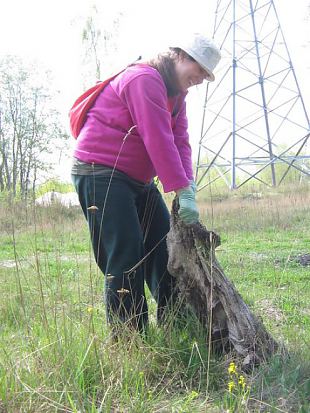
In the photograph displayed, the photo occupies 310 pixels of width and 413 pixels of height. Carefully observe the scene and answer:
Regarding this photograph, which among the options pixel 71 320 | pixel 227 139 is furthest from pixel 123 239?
pixel 227 139

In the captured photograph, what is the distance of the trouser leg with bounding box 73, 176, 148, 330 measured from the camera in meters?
2.57

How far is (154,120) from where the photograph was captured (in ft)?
7.92

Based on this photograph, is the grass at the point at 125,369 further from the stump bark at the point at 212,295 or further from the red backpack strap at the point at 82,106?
the red backpack strap at the point at 82,106

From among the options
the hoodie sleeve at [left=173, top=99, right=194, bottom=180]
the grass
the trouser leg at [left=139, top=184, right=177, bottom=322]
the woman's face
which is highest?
the woman's face

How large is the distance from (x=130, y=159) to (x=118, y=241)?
1.43 ft

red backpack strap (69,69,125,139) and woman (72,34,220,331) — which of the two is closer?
woman (72,34,220,331)

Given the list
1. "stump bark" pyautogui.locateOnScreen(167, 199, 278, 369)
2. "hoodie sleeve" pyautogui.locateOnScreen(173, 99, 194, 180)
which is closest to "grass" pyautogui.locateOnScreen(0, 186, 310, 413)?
"stump bark" pyautogui.locateOnScreen(167, 199, 278, 369)

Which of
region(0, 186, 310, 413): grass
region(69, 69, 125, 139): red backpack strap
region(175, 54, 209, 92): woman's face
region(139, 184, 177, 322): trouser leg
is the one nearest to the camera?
region(0, 186, 310, 413): grass

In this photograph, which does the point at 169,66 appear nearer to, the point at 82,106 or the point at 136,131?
the point at 136,131

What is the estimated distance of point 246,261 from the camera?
218 inches

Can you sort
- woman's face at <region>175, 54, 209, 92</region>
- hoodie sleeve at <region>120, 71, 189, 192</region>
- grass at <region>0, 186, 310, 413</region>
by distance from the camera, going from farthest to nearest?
woman's face at <region>175, 54, 209, 92</region>, hoodie sleeve at <region>120, 71, 189, 192</region>, grass at <region>0, 186, 310, 413</region>

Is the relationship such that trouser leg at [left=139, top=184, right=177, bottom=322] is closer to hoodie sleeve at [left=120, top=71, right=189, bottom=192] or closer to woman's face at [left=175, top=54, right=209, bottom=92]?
Result: hoodie sleeve at [left=120, top=71, right=189, bottom=192]

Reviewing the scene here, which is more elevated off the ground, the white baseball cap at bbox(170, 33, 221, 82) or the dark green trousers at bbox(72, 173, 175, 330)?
the white baseball cap at bbox(170, 33, 221, 82)

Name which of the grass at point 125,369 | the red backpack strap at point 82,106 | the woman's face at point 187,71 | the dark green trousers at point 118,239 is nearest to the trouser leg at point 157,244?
the dark green trousers at point 118,239
